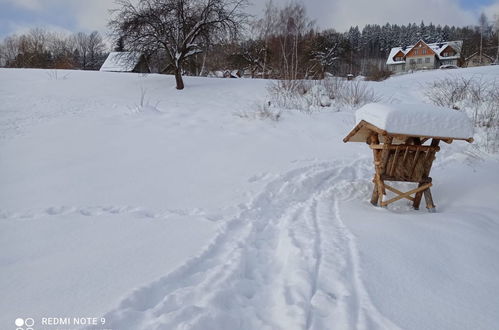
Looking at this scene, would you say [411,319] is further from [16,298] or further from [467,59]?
[467,59]

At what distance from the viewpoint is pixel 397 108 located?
3.81m

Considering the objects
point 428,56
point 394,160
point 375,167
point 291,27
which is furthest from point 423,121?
point 428,56

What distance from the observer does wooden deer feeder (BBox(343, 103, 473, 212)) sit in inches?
148

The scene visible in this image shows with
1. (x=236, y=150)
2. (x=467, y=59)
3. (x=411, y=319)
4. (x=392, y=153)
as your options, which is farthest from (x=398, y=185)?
(x=467, y=59)

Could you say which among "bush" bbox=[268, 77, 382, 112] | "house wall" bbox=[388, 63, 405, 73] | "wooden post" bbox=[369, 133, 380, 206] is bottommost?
"wooden post" bbox=[369, 133, 380, 206]

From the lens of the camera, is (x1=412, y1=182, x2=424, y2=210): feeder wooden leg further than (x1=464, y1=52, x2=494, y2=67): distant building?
No

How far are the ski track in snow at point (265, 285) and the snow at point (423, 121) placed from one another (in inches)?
54.6

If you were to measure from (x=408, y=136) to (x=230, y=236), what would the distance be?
2763 mm

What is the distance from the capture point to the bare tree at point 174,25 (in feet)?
49.8

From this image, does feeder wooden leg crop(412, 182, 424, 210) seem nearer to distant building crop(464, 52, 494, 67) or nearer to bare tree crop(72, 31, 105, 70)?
distant building crop(464, 52, 494, 67)

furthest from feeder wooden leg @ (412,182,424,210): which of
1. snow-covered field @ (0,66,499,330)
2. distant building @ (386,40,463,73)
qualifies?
distant building @ (386,40,463,73)

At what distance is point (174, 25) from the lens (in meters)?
15.7

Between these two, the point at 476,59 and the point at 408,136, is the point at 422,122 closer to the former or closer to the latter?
the point at 408,136

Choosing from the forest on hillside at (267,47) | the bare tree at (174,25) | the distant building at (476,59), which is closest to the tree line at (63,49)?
the forest on hillside at (267,47)
